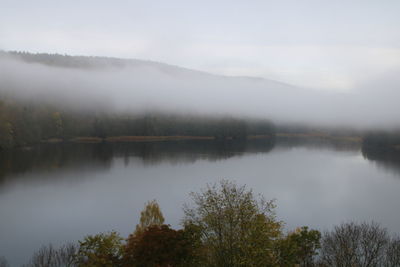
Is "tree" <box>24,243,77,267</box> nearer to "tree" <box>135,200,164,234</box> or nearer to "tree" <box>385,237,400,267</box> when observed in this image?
"tree" <box>135,200,164,234</box>

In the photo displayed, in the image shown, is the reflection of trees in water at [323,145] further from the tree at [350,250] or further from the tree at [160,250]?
the tree at [160,250]

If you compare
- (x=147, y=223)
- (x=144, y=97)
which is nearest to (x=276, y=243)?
(x=147, y=223)

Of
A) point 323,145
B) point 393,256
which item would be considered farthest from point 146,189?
point 323,145

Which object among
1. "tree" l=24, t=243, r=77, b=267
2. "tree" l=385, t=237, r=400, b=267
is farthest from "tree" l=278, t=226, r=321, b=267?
"tree" l=24, t=243, r=77, b=267

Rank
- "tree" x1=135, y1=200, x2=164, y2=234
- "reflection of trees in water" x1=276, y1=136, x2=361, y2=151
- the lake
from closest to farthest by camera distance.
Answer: "tree" x1=135, y1=200, x2=164, y2=234 → the lake → "reflection of trees in water" x1=276, y1=136, x2=361, y2=151

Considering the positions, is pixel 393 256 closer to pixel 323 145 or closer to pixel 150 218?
pixel 150 218

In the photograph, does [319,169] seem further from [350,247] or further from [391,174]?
[350,247]

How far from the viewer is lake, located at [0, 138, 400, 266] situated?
2700cm

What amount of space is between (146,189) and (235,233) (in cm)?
3080

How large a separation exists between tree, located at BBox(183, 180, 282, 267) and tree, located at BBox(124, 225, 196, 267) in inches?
30.3

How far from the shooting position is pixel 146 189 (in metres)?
42.3

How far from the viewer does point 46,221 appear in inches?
1090

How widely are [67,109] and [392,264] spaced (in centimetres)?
11366

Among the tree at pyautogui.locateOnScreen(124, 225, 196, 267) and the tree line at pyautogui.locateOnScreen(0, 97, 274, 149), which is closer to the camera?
the tree at pyautogui.locateOnScreen(124, 225, 196, 267)
